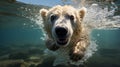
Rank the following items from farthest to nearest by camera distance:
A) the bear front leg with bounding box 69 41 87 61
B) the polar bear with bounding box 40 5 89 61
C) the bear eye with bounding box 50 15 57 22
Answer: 1. the bear eye with bounding box 50 15 57 22
2. the bear front leg with bounding box 69 41 87 61
3. the polar bear with bounding box 40 5 89 61

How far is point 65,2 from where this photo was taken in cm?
1002

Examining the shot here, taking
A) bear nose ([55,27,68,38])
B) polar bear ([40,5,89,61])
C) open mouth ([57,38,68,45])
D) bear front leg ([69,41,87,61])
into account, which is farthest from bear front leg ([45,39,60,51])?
bear nose ([55,27,68,38])

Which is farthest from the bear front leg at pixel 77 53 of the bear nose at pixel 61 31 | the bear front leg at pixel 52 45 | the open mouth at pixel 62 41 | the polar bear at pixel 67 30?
the bear front leg at pixel 52 45

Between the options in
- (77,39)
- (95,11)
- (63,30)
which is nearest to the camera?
(63,30)

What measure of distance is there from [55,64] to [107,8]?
14.5 ft

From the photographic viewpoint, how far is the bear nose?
4514 mm

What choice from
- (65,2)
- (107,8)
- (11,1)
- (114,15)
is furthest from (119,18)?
(11,1)

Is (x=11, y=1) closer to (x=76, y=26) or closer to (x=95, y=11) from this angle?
(x=95, y=11)

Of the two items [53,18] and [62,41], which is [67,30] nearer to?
[62,41]

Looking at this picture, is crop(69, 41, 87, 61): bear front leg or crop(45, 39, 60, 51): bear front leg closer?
crop(69, 41, 87, 61): bear front leg

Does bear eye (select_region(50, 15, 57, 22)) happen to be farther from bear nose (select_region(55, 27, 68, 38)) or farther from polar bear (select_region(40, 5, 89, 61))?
bear nose (select_region(55, 27, 68, 38))

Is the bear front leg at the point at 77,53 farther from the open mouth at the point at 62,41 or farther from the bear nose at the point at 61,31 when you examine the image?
the bear nose at the point at 61,31

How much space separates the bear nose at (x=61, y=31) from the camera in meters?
4.51

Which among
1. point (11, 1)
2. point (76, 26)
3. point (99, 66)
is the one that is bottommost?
point (99, 66)
